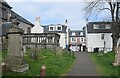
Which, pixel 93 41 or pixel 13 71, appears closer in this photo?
pixel 13 71

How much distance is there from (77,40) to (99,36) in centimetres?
1783

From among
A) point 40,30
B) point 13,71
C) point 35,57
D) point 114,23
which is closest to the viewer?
point 13,71

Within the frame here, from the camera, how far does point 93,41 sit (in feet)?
264

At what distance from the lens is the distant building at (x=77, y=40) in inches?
3712

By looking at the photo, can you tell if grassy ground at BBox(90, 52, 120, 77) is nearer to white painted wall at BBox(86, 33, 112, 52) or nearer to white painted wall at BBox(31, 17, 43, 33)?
white painted wall at BBox(31, 17, 43, 33)

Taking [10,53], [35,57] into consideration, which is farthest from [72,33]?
[10,53]

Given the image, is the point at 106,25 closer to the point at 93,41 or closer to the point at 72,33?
the point at 93,41

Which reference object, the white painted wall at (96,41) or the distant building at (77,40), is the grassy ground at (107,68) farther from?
the distant building at (77,40)

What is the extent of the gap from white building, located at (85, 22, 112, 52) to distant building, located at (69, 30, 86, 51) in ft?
39.3

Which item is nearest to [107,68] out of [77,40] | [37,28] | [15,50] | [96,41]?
[15,50]

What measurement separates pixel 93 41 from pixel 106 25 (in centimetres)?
606

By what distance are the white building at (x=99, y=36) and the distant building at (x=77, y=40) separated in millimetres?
11973

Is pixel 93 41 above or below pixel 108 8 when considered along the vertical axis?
below

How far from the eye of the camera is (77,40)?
97812 millimetres
